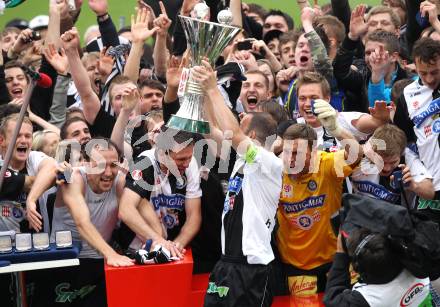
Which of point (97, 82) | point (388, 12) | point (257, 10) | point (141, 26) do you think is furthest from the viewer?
point (257, 10)

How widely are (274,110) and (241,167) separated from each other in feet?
3.74

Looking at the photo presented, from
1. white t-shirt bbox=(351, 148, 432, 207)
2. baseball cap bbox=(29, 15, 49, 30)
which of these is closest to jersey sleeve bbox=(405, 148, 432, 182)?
white t-shirt bbox=(351, 148, 432, 207)

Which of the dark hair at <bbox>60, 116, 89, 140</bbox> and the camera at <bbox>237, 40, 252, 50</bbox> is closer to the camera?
the dark hair at <bbox>60, 116, 89, 140</bbox>

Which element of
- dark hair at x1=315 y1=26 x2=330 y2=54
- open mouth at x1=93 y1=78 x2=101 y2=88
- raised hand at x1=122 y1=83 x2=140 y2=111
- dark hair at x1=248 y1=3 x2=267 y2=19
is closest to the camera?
raised hand at x1=122 y1=83 x2=140 y2=111

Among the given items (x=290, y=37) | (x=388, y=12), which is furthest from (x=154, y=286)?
(x=388, y=12)

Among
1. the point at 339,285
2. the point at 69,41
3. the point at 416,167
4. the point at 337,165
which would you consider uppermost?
the point at 69,41

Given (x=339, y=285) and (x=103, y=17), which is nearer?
(x=339, y=285)

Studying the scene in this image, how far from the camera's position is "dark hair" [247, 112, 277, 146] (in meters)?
6.29

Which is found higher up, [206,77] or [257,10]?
[206,77]

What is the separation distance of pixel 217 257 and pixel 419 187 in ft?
5.03

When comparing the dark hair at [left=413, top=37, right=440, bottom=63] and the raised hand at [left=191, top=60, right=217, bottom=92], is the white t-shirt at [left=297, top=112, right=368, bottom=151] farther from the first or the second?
the raised hand at [left=191, top=60, right=217, bottom=92]

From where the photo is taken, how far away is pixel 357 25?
8.29 metres

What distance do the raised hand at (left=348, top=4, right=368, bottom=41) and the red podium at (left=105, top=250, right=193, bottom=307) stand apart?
8.96ft

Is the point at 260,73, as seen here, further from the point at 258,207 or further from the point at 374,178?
the point at 258,207
